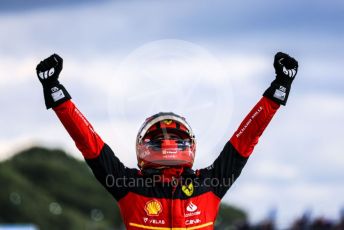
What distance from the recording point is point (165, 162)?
10.9 m

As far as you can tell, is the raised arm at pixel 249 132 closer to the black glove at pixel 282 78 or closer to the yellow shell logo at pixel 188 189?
the black glove at pixel 282 78

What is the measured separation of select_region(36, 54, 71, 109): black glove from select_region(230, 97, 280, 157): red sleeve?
188 centimetres

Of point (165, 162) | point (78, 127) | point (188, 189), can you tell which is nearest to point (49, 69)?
point (78, 127)

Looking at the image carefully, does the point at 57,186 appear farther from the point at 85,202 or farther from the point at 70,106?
the point at 70,106

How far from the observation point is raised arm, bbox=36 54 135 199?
10.8 m

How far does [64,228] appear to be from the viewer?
348 feet

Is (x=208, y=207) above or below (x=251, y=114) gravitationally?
below

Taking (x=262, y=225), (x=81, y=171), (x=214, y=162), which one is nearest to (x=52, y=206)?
(x=81, y=171)

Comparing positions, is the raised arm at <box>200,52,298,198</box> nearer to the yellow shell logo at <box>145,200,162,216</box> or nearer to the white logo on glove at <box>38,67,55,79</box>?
the yellow shell logo at <box>145,200,162,216</box>

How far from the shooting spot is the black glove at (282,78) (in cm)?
1123

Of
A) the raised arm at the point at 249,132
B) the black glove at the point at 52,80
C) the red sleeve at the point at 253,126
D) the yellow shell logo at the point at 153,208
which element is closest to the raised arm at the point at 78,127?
the black glove at the point at 52,80

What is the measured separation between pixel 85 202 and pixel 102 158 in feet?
386

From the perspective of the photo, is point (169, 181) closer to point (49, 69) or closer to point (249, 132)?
point (249, 132)

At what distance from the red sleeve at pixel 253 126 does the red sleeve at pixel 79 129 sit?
1500 mm
